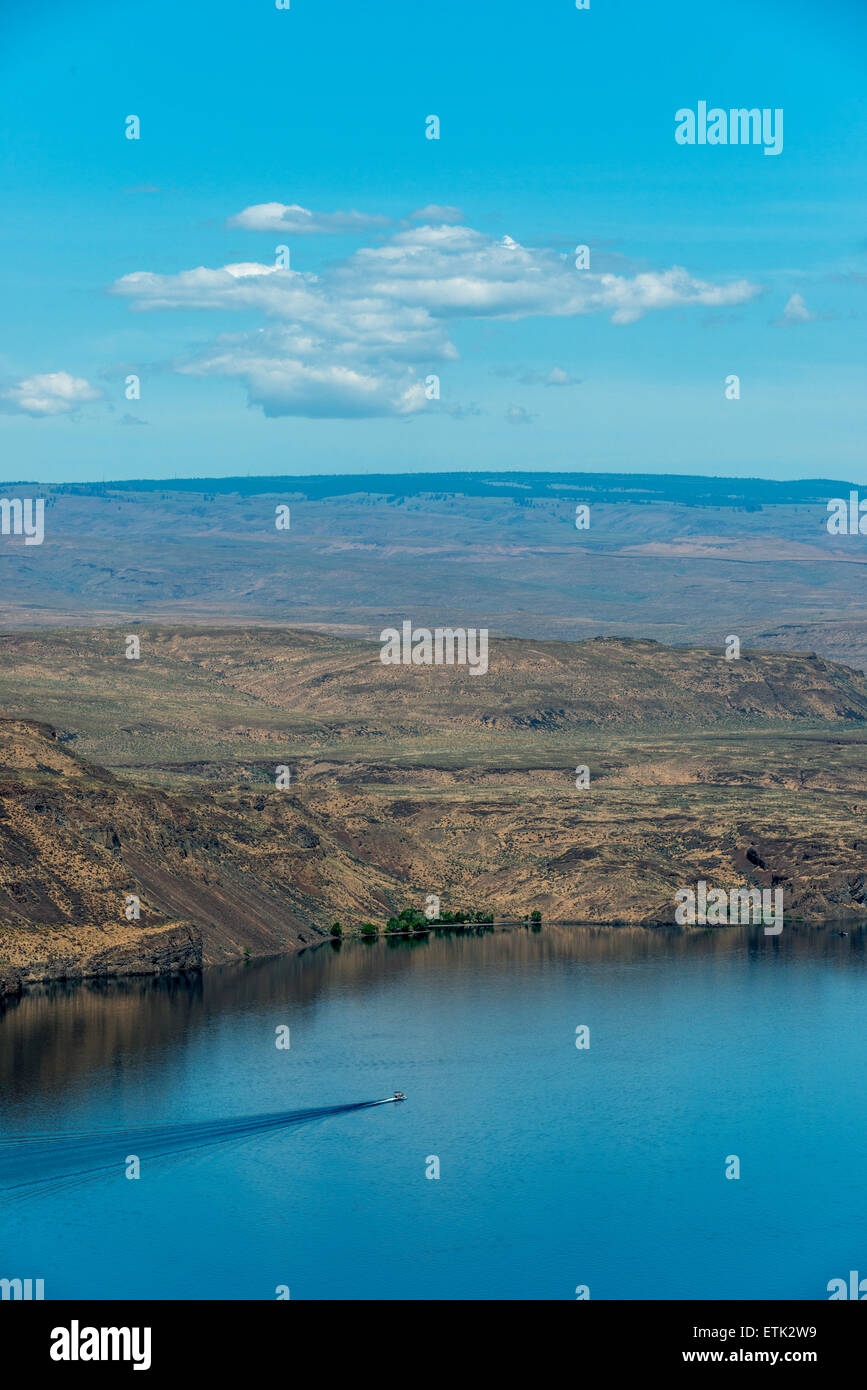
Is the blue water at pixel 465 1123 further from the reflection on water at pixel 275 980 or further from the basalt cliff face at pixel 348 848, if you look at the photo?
the basalt cliff face at pixel 348 848

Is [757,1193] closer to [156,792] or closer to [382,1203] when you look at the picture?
[382,1203]

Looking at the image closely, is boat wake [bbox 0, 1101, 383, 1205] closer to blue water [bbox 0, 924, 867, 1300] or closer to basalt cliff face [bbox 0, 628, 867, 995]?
blue water [bbox 0, 924, 867, 1300]

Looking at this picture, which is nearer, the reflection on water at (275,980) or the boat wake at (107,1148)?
the boat wake at (107,1148)

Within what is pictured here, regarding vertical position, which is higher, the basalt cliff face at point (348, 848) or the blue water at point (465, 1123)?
the basalt cliff face at point (348, 848)

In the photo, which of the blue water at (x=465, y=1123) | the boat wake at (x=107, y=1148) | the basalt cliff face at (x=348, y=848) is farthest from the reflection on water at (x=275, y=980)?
the boat wake at (x=107, y=1148)

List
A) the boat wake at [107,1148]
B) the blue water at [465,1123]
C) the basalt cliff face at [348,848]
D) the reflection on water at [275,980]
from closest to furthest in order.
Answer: the blue water at [465,1123]
the boat wake at [107,1148]
the reflection on water at [275,980]
the basalt cliff face at [348,848]

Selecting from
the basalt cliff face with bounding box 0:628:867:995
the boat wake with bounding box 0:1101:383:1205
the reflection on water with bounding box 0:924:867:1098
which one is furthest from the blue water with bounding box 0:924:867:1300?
the basalt cliff face with bounding box 0:628:867:995

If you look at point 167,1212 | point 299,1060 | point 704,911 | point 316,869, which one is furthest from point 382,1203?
point 704,911

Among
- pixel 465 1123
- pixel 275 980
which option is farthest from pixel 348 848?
pixel 465 1123

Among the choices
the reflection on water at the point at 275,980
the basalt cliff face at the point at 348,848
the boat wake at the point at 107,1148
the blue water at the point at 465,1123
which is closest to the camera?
the blue water at the point at 465,1123
